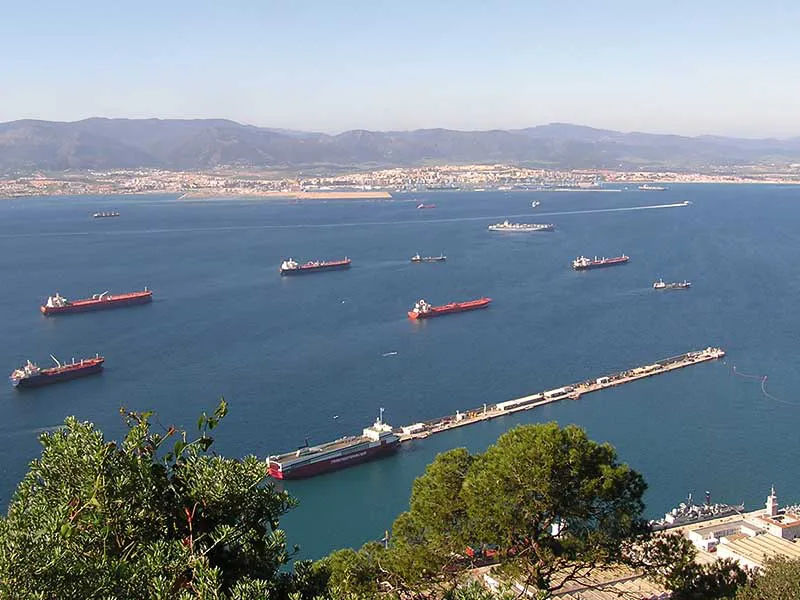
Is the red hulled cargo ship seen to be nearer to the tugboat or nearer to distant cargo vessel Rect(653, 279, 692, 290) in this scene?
distant cargo vessel Rect(653, 279, 692, 290)

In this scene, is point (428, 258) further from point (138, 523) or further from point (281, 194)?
point (281, 194)

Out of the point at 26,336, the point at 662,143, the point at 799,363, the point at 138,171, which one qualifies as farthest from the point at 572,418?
the point at 662,143

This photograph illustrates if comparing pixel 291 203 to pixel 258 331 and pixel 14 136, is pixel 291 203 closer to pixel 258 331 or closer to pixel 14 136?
pixel 258 331

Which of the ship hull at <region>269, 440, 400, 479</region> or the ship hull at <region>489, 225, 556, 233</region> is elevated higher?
the ship hull at <region>489, 225, 556, 233</region>

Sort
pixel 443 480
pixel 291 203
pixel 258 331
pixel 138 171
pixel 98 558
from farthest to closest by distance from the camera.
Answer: pixel 138 171, pixel 291 203, pixel 258 331, pixel 443 480, pixel 98 558

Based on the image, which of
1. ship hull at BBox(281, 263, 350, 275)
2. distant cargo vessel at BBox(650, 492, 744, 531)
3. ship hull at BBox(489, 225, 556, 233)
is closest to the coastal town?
ship hull at BBox(489, 225, 556, 233)

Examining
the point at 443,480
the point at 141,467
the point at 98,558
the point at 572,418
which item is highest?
the point at 141,467

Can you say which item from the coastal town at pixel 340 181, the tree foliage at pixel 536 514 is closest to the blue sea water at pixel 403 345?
the tree foliage at pixel 536 514

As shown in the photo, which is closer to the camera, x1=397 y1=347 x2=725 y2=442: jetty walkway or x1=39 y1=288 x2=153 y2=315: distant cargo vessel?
x1=397 y1=347 x2=725 y2=442: jetty walkway
